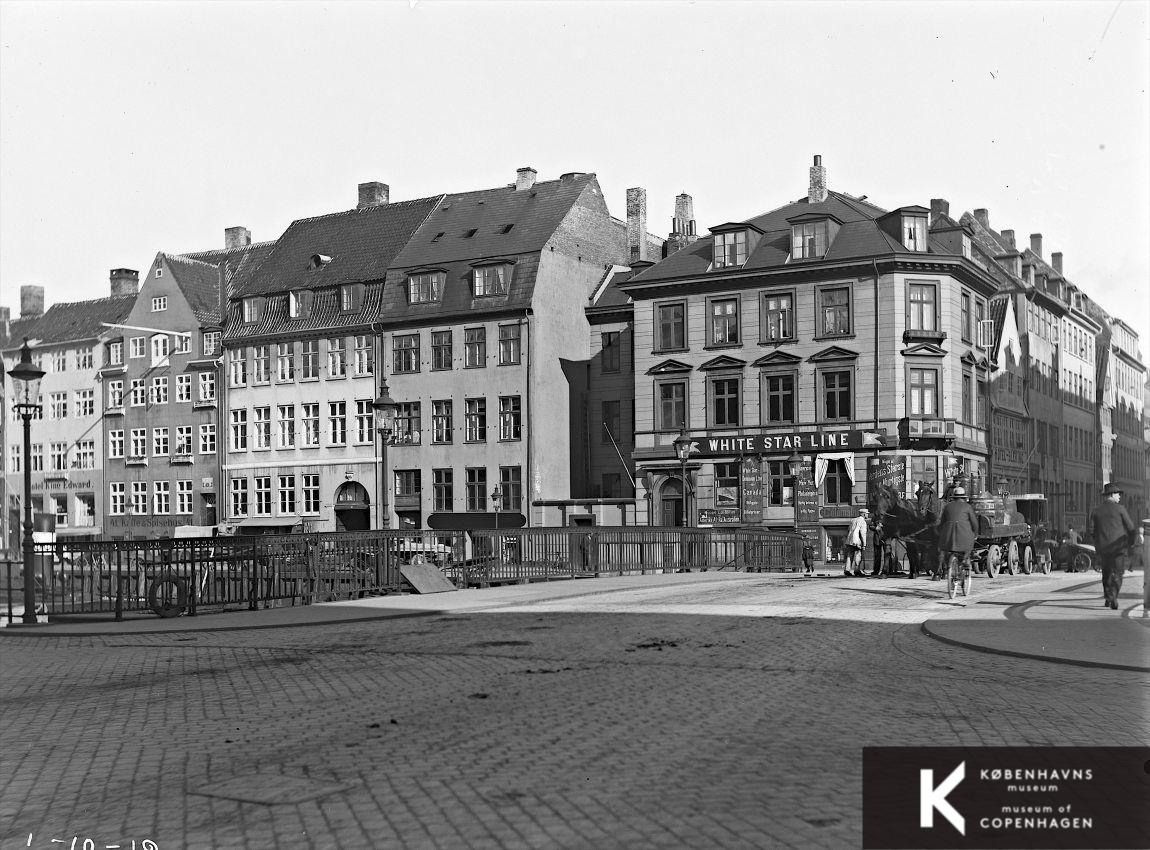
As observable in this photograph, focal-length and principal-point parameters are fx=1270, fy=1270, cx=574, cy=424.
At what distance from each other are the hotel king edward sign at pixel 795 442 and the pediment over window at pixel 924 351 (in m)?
3.35

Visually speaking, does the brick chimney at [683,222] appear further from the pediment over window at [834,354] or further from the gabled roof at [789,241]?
the pediment over window at [834,354]

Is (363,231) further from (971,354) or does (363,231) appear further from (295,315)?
(971,354)

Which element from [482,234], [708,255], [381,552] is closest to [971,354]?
[708,255]

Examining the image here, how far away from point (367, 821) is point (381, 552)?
18668 mm

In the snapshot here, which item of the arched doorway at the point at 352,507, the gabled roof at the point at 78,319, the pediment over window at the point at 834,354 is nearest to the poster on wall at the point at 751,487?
the pediment over window at the point at 834,354

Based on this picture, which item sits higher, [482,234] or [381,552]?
[482,234]

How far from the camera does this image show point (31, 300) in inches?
3625

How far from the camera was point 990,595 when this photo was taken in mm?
23719

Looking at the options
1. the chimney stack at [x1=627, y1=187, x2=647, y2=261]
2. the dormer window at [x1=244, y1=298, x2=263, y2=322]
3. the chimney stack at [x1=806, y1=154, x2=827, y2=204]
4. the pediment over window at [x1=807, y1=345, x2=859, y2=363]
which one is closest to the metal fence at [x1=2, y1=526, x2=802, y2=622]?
the pediment over window at [x1=807, y1=345, x2=859, y2=363]

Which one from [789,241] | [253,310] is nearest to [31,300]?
[253,310]

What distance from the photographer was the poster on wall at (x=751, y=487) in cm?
5309

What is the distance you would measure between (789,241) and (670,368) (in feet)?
24.6

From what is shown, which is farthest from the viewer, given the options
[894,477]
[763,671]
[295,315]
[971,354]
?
[295,315]

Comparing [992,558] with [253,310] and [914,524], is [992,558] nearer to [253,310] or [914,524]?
[914,524]
